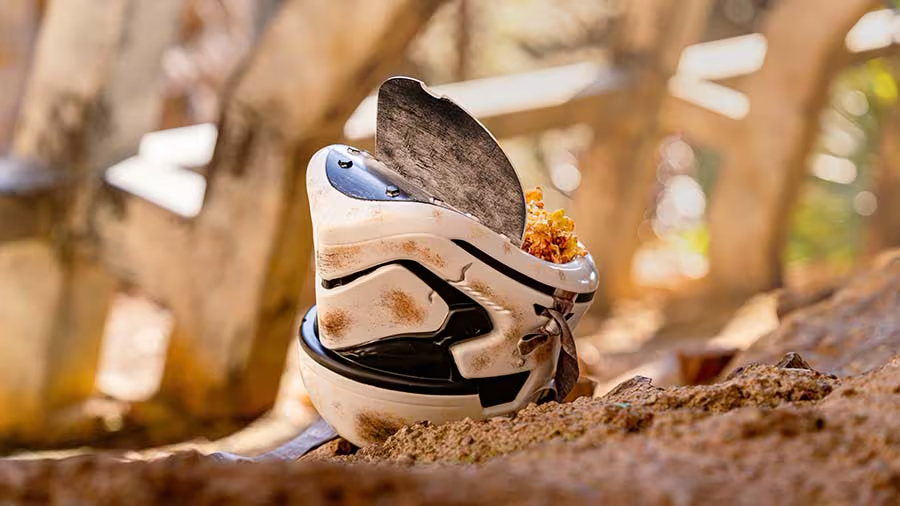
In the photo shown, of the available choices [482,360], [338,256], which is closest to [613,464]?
[482,360]

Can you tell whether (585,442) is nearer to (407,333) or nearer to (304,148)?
(407,333)

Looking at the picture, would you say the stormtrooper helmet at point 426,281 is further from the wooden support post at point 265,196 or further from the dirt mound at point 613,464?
the wooden support post at point 265,196

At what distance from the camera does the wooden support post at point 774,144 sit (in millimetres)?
3732

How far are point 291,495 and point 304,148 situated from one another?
1758 mm

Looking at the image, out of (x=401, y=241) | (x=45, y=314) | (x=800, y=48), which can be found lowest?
(x=45, y=314)

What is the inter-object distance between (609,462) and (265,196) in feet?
5.77

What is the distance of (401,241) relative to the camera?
51.8 inches

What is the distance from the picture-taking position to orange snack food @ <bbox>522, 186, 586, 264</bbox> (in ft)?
4.76

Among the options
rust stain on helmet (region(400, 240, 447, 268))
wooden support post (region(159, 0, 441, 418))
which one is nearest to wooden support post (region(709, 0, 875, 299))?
wooden support post (region(159, 0, 441, 418))

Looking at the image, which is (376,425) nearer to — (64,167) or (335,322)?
(335,322)

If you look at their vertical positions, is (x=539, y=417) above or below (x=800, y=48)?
below

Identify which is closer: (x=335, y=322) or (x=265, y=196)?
(x=335, y=322)

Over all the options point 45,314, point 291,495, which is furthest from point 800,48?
point 291,495

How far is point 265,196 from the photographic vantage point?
263 centimetres
